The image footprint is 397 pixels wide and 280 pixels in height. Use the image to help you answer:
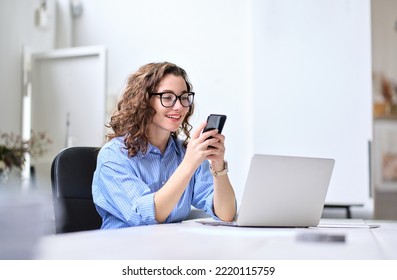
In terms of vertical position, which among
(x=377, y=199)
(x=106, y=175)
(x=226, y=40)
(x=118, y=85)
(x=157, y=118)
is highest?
(x=226, y=40)

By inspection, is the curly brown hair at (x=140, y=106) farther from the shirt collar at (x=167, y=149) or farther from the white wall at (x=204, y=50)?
the white wall at (x=204, y=50)

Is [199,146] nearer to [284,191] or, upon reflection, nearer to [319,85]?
[284,191]

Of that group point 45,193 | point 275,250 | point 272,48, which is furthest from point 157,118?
point 272,48

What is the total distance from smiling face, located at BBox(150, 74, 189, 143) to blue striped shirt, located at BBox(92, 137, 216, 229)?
36 millimetres

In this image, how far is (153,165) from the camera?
3.74ft

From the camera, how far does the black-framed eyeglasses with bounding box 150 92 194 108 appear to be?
1047mm

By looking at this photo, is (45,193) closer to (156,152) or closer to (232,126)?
(156,152)

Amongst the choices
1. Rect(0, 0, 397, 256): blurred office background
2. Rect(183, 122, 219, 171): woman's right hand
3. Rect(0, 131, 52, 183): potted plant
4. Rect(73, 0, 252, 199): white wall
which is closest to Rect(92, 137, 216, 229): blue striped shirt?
Rect(183, 122, 219, 171): woman's right hand

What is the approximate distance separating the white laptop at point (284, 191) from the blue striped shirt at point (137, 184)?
0.63 ft

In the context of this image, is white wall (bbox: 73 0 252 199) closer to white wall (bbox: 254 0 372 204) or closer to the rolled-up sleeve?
white wall (bbox: 254 0 372 204)

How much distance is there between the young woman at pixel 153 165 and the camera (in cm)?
100

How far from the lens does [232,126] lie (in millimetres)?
2992

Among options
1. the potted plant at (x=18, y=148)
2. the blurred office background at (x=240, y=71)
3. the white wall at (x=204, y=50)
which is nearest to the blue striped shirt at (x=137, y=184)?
the potted plant at (x=18, y=148)
